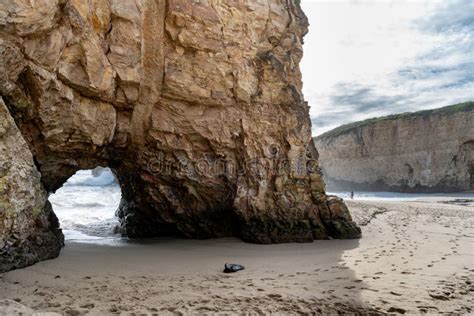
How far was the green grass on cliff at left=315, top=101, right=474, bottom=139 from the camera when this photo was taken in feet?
116

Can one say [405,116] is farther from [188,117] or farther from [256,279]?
[256,279]

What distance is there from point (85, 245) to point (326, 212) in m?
6.94

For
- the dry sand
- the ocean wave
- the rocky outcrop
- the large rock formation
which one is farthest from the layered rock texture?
the rocky outcrop

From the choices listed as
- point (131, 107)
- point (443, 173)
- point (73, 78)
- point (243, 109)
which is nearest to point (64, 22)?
point (73, 78)

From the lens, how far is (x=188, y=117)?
966cm

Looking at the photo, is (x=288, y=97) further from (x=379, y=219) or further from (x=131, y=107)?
(x=379, y=219)

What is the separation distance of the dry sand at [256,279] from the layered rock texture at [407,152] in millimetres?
30865

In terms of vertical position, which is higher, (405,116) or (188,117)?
(405,116)

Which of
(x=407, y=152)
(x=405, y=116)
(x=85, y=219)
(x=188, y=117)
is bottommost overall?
Answer: (x=85, y=219)

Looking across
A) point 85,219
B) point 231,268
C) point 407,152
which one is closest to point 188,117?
point 231,268

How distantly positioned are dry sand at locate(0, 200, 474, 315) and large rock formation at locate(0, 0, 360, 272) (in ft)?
4.98

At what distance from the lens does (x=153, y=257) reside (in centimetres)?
790

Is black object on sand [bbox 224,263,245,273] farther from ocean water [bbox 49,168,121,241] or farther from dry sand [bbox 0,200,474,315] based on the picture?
ocean water [bbox 49,168,121,241]

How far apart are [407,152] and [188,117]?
36.7m
